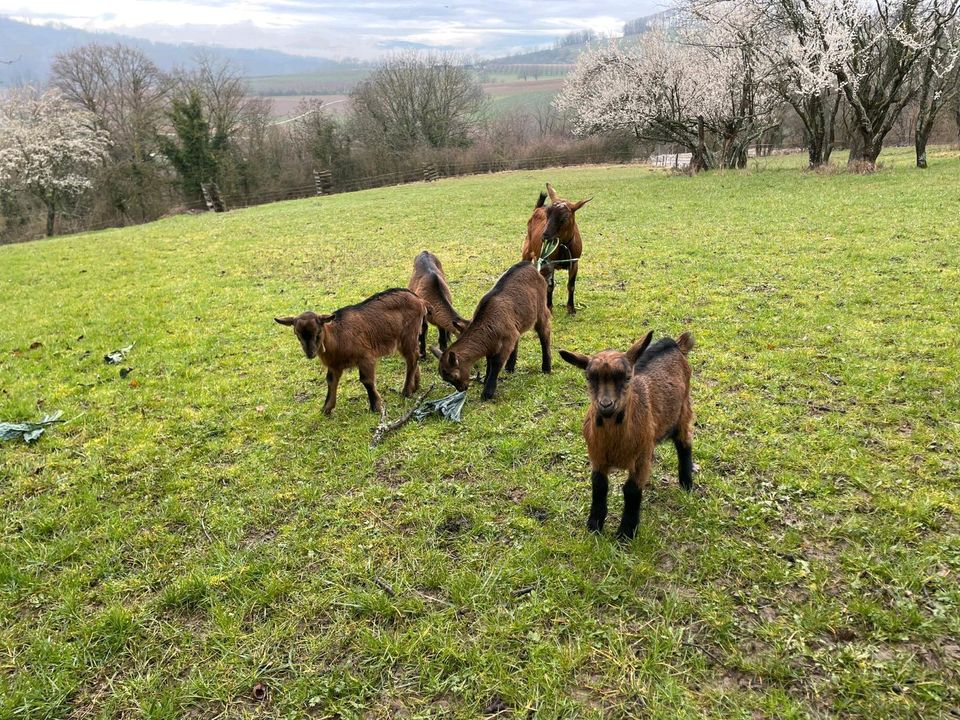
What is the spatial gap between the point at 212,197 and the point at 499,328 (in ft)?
126

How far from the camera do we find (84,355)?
26.5 ft

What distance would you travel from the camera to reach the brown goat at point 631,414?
129 inches

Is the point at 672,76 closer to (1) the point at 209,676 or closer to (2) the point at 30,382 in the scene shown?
(2) the point at 30,382

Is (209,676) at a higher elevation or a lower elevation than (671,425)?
lower

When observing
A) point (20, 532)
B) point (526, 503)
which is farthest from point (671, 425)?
point (20, 532)

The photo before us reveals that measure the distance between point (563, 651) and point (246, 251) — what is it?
50.7ft

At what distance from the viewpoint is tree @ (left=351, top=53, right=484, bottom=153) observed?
→ 2034 inches

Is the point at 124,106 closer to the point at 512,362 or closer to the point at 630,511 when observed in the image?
the point at 512,362

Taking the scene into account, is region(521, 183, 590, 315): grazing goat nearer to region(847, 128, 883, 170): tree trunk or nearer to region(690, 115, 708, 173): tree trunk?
region(847, 128, 883, 170): tree trunk

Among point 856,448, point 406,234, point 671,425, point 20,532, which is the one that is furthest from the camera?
point 406,234

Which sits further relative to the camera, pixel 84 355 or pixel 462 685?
pixel 84 355

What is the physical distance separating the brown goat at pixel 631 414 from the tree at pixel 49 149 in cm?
4427

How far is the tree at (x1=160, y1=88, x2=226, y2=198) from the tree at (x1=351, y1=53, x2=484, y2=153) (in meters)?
16.5

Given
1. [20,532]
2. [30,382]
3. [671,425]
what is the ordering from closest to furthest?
[671,425] < [20,532] < [30,382]
